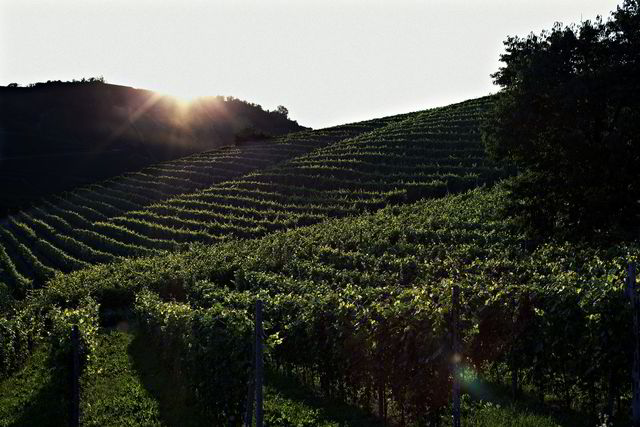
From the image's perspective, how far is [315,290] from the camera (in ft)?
68.4

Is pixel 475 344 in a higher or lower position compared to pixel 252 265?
higher

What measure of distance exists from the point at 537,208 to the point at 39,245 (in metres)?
42.2

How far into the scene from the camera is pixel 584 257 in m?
19.6

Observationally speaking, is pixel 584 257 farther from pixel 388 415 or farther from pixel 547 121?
pixel 388 415

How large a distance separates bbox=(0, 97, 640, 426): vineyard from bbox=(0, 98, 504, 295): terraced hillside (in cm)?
25

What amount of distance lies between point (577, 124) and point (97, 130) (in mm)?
117431

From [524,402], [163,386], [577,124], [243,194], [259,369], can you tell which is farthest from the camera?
[243,194]

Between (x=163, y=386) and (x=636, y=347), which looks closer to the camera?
(x=636, y=347)

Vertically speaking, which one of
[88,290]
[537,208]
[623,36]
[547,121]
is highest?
[623,36]

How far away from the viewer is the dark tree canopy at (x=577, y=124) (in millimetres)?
19344

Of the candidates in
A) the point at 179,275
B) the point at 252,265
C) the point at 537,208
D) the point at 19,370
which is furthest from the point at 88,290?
the point at 537,208

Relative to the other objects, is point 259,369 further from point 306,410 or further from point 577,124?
point 577,124

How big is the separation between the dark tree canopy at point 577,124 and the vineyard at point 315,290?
68.0 inches

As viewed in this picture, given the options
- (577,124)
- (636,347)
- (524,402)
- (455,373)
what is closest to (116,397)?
(524,402)
